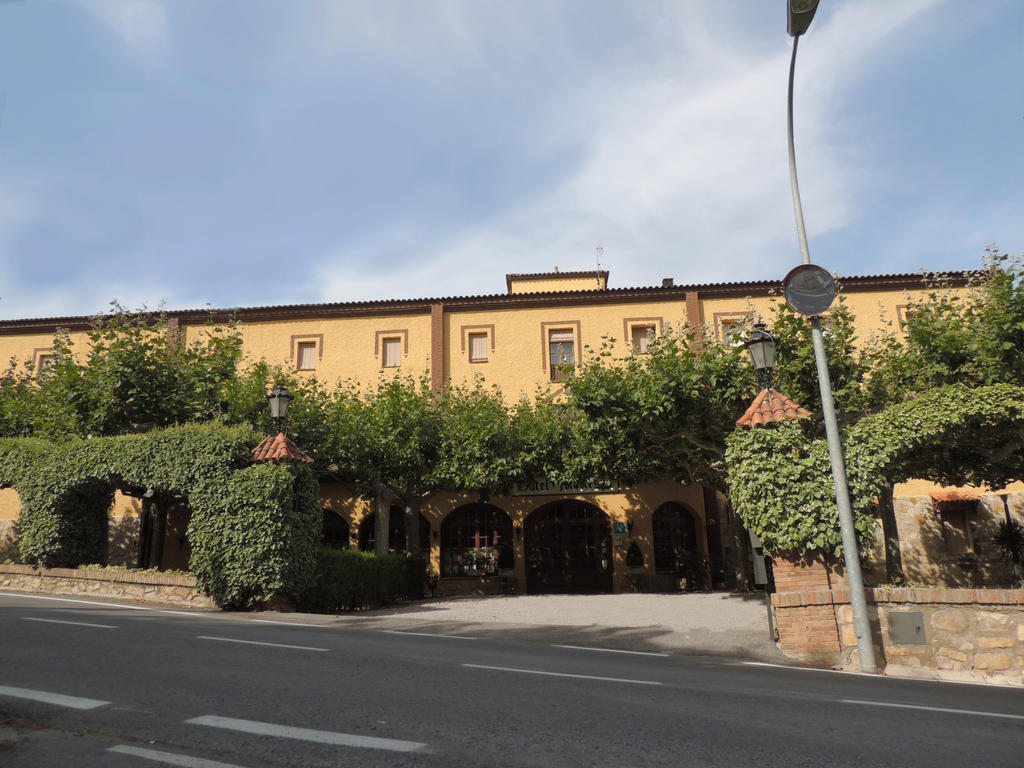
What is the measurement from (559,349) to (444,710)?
20523mm

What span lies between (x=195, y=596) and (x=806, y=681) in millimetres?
12203

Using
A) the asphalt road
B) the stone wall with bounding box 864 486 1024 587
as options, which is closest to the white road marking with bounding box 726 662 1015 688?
the asphalt road

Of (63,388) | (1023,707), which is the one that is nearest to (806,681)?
(1023,707)

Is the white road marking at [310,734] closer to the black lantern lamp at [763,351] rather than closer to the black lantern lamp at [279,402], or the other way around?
the black lantern lamp at [763,351]

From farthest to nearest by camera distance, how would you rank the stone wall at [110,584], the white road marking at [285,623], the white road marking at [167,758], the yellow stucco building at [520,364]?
the yellow stucco building at [520,364]
the stone wall at [110,584]
the white road marking at [285,623]
the white road marking at [167,758]

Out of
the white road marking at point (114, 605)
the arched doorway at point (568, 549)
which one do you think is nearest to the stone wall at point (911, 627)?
the white road marking at point (114, 605)

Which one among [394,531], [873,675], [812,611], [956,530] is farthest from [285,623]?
[956,530]

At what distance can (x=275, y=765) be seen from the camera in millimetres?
3717

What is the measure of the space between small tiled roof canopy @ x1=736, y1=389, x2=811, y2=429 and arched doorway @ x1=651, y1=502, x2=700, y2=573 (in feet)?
46.6

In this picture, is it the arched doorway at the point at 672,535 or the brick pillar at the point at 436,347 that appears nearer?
the arched doorway at the point at 672,535

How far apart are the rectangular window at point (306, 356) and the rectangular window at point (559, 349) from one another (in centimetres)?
896

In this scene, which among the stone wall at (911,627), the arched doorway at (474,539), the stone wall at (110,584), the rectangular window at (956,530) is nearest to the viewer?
the stone wall at (911,627)

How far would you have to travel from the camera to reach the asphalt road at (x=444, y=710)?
402 cm

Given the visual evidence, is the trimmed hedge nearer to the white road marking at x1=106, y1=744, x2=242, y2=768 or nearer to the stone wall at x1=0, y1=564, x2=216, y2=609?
the stone wall at x1=0, y1=564, x2=216, y2=609
